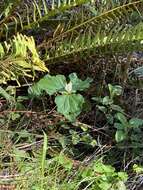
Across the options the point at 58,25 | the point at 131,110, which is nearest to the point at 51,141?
the point at 131,110

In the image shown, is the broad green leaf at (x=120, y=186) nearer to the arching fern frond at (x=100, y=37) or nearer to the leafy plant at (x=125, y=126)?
the leafy plant at (x=125, y=126)

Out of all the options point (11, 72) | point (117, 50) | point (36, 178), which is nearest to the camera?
point (36, 178)

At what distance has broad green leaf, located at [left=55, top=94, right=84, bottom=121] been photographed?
8.16 ft

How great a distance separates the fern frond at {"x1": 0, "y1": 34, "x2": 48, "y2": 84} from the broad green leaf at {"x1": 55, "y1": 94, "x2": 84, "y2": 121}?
17 centimetres

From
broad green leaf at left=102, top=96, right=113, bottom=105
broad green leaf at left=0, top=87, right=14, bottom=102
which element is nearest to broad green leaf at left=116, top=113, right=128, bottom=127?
→ broad green leaf at left=102, top=96, right=113, bottom=105

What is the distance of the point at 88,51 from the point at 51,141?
51cm

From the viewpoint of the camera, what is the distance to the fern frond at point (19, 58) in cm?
243

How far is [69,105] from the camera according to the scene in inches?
99.0

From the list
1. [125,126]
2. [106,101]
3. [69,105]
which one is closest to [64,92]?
[69,105]

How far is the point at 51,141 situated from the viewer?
2553 millimetres

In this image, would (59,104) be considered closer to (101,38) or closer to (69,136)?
(69,136)

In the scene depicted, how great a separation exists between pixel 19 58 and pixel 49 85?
0.23 m

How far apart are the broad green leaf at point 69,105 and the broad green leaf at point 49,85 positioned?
7 centimetres

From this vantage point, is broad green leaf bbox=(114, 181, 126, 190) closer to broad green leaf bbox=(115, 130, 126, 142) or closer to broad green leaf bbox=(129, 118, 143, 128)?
broad green leaf bbox=(115, 130, 126, 142)
